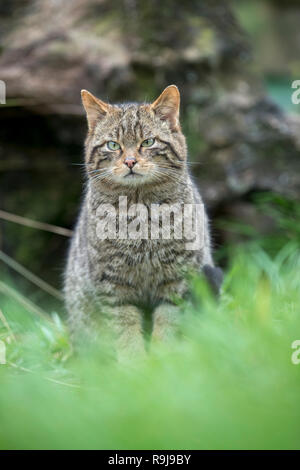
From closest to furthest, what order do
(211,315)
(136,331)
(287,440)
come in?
(287,440)
(211,315)
(136,331)

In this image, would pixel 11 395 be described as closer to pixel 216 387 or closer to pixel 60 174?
pixel 216 387

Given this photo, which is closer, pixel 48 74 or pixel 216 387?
pixel 216 387

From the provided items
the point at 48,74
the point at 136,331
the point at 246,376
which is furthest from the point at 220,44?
the point at 246,376

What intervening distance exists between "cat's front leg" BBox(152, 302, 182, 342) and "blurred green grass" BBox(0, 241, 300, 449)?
49 centimetres

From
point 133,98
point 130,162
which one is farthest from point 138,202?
point 133,98

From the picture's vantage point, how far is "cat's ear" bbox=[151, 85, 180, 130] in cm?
348

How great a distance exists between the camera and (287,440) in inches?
75.9

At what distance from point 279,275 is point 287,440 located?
262 centimetres

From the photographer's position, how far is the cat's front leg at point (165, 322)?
131 inches
